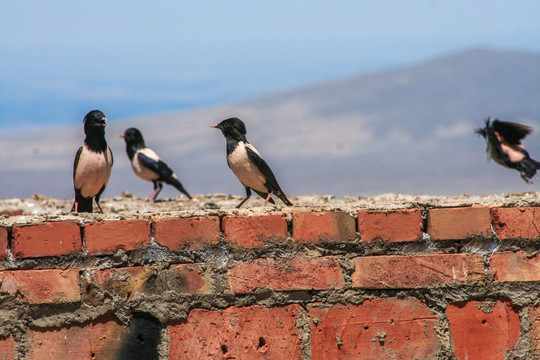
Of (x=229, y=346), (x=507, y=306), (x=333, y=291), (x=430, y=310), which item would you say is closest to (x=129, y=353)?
(x=229, y=346)

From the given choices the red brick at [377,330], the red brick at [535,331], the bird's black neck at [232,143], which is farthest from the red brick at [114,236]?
the bird's black neck at [232,143]

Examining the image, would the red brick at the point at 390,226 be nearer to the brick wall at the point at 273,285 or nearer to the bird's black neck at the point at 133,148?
the brick wall at the point at 273,285

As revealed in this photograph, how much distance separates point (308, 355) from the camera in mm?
2748

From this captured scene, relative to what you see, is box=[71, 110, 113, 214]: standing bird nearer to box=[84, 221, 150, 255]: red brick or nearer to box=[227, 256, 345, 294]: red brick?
box=[84, 221, 150, 255]: red brick

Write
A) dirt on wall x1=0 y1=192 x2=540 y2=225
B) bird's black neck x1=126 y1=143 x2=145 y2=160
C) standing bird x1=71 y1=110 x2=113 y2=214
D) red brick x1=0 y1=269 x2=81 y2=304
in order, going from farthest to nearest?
bird's black neck x1=126 y1=143 x2=145 y2=160 < standing bird x1=71 y1=110 x2=113 y2=214 < dirt on wall x1=0 y1=192 x2=540 y2=225 < red brick x1=0 y1=269 x2=81 y2=304

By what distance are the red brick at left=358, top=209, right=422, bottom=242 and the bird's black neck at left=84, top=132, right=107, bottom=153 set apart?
2506 millimetres

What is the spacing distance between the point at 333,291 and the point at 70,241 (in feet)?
3.53

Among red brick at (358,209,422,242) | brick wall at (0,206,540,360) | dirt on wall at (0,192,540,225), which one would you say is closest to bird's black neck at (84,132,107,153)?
dirt on wall at (0,192,540,225)

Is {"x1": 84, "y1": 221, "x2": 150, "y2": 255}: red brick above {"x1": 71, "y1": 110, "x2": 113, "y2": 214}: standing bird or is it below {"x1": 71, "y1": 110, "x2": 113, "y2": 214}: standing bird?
below

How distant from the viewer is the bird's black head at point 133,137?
32.9 feet

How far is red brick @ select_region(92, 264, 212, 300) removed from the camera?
2.74m

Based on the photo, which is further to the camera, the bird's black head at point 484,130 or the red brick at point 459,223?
the bird's black head at point 484,130

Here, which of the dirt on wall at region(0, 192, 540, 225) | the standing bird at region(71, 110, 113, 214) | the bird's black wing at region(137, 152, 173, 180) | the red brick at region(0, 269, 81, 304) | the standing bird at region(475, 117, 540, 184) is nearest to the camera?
the red brick at region(0, 269, 81, 304)

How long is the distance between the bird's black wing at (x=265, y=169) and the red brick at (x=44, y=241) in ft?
6.34
